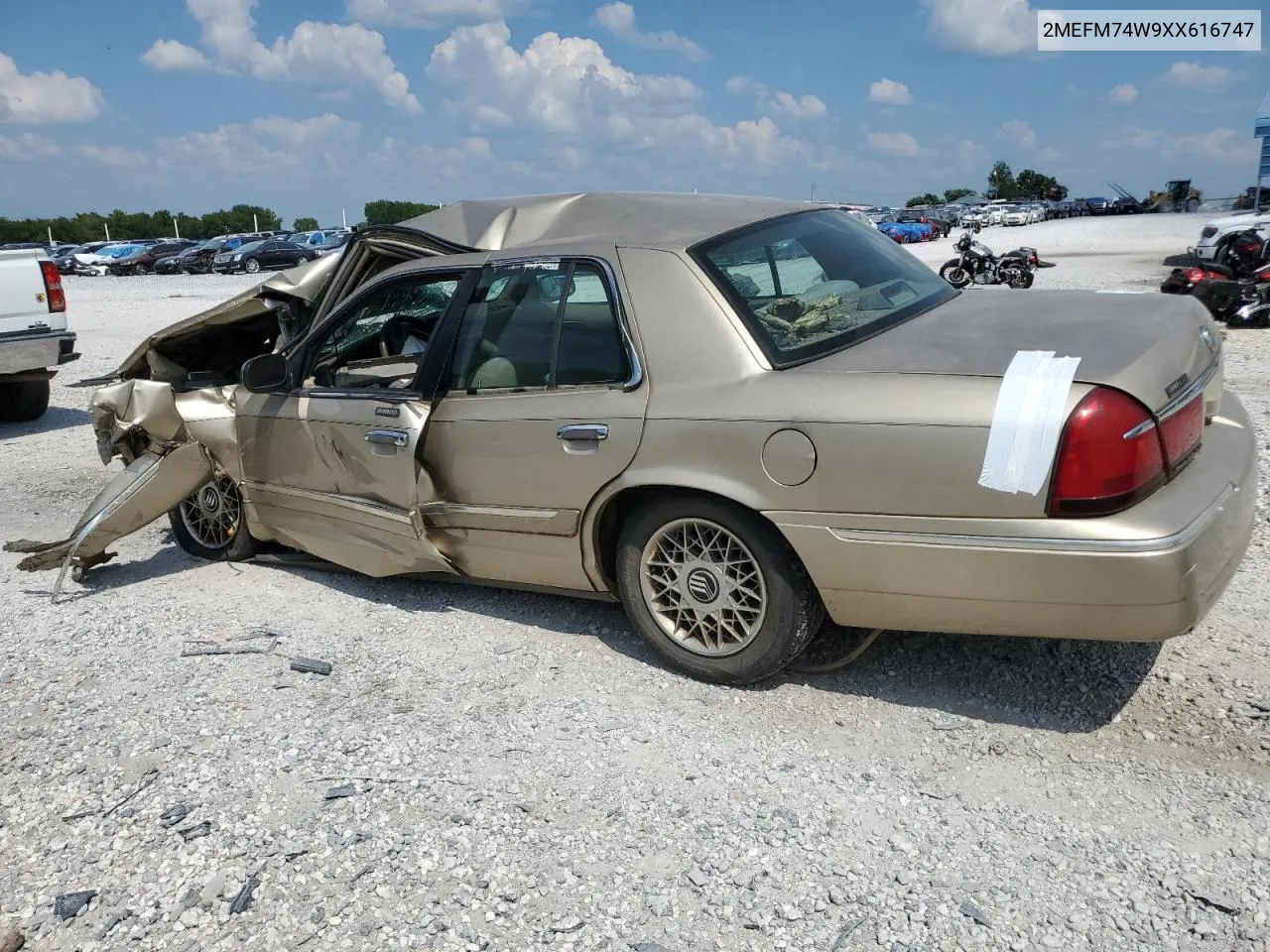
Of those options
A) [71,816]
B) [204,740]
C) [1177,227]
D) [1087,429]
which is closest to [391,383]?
[204,740]

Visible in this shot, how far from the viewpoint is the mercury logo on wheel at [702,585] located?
12.1 ft

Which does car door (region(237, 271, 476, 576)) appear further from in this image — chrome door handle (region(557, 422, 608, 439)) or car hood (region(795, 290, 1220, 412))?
car hood (region(795, 290, 1220, 412))

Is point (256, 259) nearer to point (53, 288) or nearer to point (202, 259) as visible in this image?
point (202, 259)

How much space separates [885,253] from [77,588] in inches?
171

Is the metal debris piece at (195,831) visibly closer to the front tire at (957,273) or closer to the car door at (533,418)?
the car door at (533,418)

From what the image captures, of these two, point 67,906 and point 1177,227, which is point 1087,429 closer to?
point 67,906

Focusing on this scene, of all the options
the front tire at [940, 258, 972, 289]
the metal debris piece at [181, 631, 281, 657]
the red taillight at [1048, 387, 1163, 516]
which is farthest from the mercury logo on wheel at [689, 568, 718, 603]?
the front tire at [940, 258, 972, 289]

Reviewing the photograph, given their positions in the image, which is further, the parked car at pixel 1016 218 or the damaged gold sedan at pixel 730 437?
the parked car at pixel 1016 218

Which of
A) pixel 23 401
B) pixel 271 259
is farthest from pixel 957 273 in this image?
pixel 271 259

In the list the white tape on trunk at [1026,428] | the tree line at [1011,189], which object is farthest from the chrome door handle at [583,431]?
the tree line at [1011,189]

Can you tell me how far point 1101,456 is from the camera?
2.88 metres

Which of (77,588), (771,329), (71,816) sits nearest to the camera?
(71,816)

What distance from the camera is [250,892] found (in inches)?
112

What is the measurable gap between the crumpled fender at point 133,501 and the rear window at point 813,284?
9.80 feet
